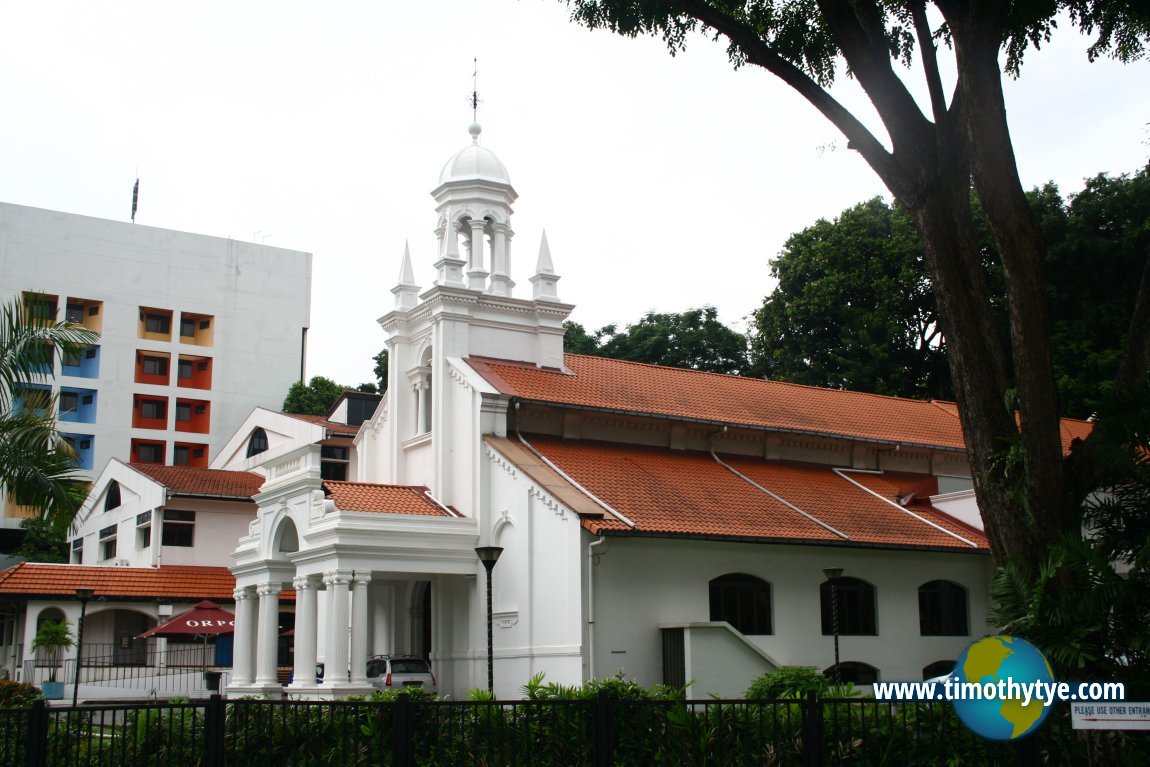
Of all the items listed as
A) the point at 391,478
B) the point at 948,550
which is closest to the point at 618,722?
the point at 948,550

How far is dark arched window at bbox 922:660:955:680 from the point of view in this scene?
2911cm

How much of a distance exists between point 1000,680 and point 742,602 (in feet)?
55.6

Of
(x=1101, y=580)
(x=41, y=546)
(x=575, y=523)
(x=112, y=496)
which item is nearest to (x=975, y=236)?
(x=1101, y=580)

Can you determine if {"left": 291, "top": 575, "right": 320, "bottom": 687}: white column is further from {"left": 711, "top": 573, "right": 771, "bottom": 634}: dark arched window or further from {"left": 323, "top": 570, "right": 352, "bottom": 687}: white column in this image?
{"left": 711, "top": 573, "right": 771, "bottom": 634}: dark arched window

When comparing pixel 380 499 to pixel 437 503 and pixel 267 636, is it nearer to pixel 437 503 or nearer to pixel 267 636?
pixel 437 503

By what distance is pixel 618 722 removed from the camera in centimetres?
1222

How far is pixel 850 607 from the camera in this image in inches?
1115

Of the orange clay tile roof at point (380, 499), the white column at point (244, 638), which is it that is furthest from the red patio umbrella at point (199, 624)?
the orange clay tile roof at point (380, 499)

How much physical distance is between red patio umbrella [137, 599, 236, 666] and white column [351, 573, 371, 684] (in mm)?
7945

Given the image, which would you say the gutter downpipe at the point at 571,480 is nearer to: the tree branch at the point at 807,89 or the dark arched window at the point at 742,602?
the dark arched window at the point at 742,602

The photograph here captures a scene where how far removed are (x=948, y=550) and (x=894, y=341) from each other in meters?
Result: 23.2

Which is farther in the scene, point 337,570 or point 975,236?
point 337,570

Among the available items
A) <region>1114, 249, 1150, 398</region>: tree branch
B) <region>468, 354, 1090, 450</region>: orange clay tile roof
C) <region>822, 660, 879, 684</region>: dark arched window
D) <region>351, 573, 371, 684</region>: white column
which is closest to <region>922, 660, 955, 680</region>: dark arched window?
<region>822, 660, 879, 684</region>: dark arched window

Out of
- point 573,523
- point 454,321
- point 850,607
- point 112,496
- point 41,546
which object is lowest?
point 850,607
